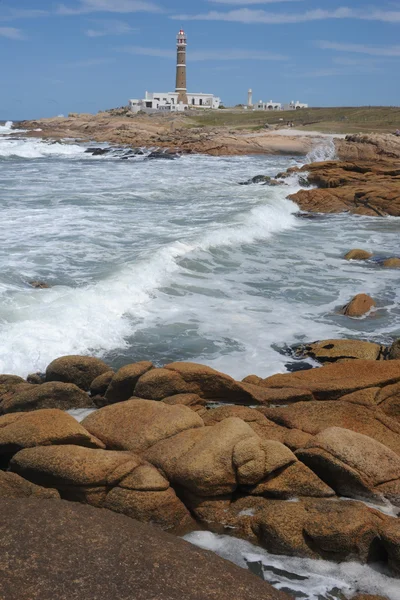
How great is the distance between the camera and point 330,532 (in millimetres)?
4633

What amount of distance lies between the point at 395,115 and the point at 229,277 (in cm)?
7384

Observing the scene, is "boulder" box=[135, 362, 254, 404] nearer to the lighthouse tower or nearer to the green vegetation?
the green vegetation

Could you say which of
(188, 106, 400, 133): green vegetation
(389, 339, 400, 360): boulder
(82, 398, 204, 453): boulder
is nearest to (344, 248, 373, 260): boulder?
(389, 339, 400, 360): boulder

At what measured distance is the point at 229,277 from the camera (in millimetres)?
14102

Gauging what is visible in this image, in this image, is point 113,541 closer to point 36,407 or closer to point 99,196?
point 36,407

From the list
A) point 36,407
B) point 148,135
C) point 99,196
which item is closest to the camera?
point 36,407

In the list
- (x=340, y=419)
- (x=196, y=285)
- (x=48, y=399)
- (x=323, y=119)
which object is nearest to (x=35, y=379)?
(x=48, y=399)

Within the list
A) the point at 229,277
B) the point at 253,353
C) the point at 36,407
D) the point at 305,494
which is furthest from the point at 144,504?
the point at 229,277

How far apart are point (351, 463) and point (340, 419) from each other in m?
1.12

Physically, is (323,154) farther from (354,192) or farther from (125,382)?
(125,382)

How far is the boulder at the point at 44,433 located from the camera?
5.30 metres

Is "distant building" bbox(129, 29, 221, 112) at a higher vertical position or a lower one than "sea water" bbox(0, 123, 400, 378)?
higher

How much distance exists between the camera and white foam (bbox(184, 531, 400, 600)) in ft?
14.5

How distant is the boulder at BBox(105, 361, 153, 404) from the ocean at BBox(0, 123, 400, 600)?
5.99ft
